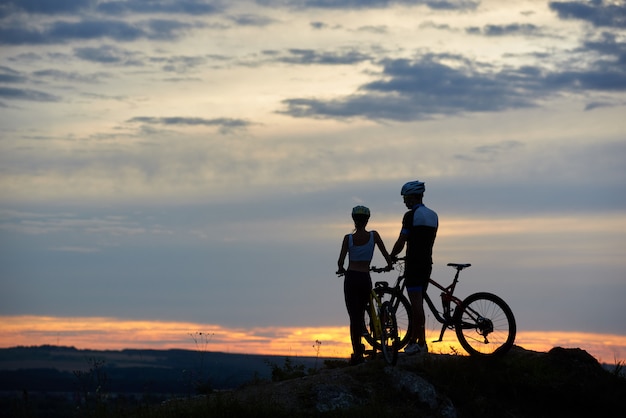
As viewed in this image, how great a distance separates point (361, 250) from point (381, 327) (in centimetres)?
133

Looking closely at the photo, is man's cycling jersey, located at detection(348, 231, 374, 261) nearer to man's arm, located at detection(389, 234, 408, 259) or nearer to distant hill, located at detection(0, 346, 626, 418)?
man's arm, located at detection(389, 234, 408, 259)

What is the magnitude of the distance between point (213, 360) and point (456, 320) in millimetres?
4041

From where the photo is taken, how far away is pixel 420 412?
13.8 m

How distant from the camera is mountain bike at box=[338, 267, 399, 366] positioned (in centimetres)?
1466

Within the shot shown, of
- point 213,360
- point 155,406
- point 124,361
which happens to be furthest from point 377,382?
point 124,361

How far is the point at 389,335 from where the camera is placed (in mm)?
14703

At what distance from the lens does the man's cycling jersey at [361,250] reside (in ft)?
48.9

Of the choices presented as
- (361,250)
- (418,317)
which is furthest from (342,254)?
(418,317)

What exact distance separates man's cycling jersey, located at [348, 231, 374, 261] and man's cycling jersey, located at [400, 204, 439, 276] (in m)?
0.65

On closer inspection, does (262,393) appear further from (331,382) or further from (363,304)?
(363,304)

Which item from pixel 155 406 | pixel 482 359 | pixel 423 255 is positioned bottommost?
pixel 155 406

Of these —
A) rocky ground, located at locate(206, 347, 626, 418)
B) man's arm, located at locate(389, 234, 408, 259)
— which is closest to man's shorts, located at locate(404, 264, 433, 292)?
man's arm, located at locate(389, 234, 408, 259)

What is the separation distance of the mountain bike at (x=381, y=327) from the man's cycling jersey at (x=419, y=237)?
65cm

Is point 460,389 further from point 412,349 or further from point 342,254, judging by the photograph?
point 342,254
